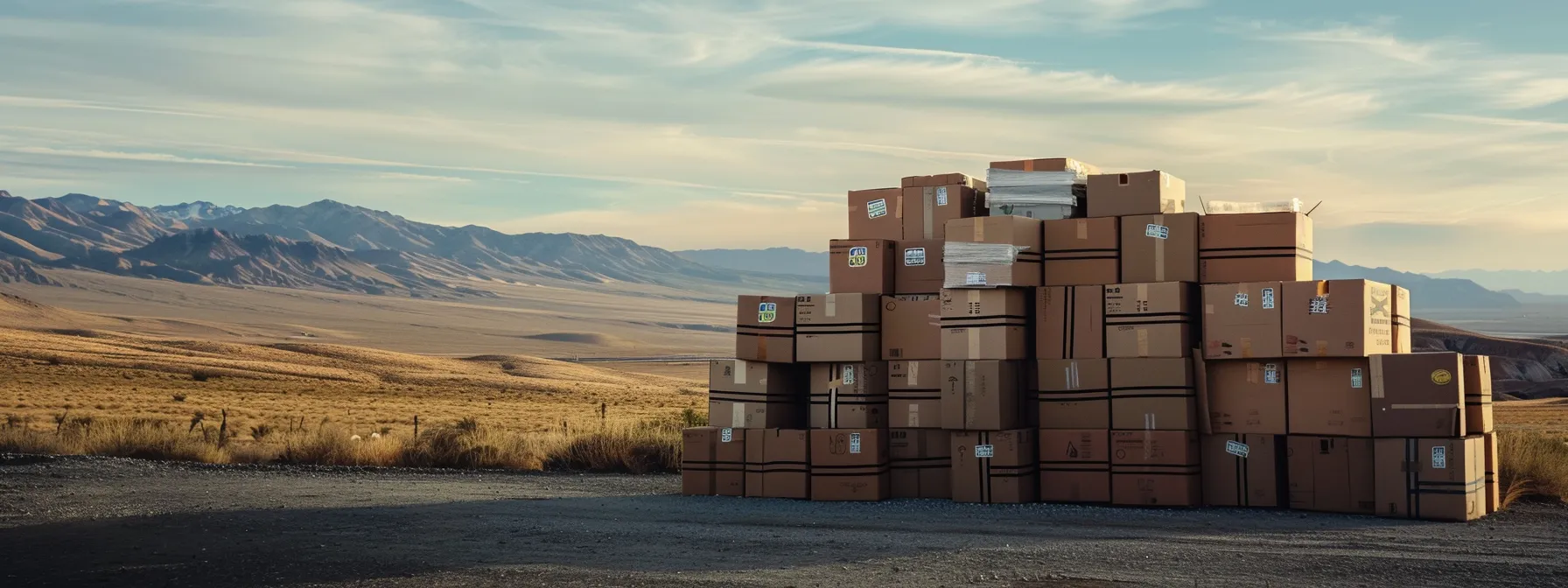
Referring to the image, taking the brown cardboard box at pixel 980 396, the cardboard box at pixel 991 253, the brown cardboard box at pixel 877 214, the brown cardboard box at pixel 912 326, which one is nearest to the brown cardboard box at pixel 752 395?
the brown cardboard box at pixel 912 326

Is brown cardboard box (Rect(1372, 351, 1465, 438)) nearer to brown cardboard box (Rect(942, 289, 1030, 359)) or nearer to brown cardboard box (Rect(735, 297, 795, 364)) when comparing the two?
brown cardboard box (Rect(942, 289, 1030, 359))

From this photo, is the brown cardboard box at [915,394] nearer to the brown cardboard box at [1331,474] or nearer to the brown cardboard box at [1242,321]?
the brown cardboard box at [1242,321]

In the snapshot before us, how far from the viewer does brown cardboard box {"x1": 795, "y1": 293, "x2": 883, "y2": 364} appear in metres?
13.9

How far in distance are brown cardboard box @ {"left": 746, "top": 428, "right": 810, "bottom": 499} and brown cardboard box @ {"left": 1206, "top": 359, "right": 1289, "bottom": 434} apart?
3.96 metres

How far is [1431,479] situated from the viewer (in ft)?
38.7

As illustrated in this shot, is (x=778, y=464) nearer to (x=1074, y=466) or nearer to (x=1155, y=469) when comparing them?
(x=1074, y=466)

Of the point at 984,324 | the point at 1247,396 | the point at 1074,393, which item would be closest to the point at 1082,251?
the point at 984,324

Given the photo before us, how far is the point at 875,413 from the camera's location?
45.8 feet

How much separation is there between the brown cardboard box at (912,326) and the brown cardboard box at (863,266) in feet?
0.70

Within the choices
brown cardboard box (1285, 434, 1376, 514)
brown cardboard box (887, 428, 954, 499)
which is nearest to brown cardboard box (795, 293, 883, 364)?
brown cardboard box (887, 428, 954, 499)

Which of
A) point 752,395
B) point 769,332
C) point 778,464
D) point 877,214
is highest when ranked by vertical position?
point 877,214

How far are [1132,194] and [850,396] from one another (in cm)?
342

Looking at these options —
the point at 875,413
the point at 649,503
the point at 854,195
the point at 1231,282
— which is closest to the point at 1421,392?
the point at 1231,282

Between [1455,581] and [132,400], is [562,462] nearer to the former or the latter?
[1455,581]
